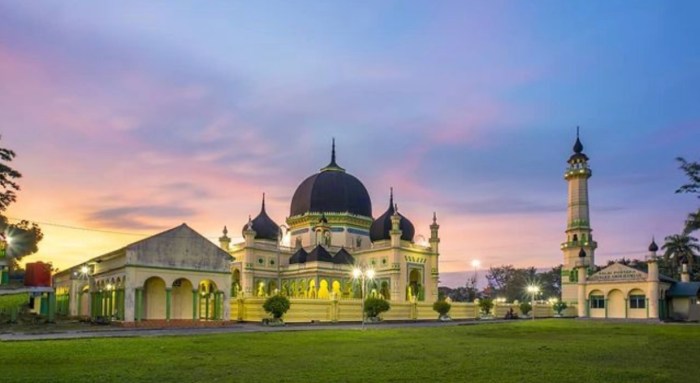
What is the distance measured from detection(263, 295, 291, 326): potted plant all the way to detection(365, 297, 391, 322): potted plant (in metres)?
8.47

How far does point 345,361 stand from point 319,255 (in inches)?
1996

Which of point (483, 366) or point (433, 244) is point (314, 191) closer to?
point (433, 244)

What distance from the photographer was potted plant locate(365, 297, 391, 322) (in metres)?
49.1

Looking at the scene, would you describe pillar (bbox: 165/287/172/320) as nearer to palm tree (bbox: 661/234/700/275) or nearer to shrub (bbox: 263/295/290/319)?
shrub (bbox: 263/295/290/319)

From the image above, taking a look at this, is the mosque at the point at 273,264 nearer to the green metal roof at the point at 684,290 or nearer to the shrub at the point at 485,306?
the shrub at the point at 485,306

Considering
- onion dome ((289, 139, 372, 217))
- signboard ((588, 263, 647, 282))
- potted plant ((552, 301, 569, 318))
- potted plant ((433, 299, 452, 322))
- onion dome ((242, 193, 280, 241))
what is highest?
onion dome ((289, 139, 372, 217))

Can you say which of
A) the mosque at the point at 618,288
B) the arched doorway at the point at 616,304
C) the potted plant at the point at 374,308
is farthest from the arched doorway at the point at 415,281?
the potted plant at the point at 374,308

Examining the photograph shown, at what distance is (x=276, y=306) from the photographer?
140ft

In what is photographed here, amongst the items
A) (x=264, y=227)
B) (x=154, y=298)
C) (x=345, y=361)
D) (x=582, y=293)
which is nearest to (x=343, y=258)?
(x=264, y=227)

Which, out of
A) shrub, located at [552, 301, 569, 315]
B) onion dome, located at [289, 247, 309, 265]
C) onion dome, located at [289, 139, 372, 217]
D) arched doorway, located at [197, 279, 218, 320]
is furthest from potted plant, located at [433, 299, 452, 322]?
onion dome, located at [289, 139, 372, 217]

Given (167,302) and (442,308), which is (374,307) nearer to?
(442,308)

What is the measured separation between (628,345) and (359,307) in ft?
99.3

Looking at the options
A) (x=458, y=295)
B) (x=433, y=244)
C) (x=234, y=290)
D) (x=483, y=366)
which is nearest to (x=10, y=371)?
(x=483, y=366)

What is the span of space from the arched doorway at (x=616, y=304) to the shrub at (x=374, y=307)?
27.9 metres
